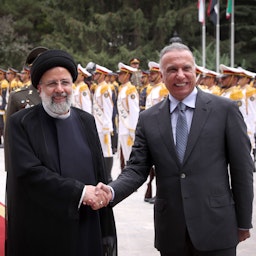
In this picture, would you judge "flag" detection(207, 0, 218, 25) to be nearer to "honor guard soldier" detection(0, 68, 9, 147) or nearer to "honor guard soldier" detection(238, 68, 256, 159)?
"honor guard soldier" detection(0, 68, 9, 147)

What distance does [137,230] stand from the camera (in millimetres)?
6859

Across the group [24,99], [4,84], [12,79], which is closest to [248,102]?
[24,99]

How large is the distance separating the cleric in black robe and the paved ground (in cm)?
246

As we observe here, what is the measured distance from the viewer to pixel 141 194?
916cm

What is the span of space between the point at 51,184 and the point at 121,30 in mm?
31385

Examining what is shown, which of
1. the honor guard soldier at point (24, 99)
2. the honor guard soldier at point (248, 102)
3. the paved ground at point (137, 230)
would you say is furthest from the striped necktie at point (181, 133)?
→ the honor guard soldier at point (248, 102)

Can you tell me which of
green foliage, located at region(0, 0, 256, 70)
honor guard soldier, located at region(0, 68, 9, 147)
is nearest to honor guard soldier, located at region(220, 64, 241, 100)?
honor guard soldier, located at region(0, 68, 9, 147)

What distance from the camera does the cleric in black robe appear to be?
340 cm

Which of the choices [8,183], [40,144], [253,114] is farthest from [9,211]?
[253,114]

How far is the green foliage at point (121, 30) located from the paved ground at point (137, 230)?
80.7 feet

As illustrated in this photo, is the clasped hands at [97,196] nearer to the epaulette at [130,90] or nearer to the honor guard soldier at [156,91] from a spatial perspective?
the honor guard soldier at [156,91]

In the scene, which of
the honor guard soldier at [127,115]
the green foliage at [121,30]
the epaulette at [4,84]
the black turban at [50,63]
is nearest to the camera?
the black turban at [50,63]

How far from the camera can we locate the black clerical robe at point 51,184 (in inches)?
134

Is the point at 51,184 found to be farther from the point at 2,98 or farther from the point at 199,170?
the point at 2,98
